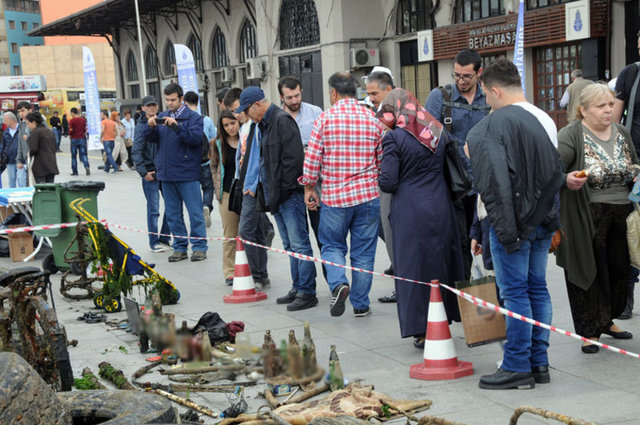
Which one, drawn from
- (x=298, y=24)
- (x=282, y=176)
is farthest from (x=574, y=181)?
(x=298, y=24)

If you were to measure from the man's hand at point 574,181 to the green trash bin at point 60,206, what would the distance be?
5942 mm

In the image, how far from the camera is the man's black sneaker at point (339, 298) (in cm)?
721

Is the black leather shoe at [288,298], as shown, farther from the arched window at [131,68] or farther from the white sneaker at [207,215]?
the arched window at [131,68]

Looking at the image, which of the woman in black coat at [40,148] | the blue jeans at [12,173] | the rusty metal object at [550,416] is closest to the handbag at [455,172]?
the rusty metal object at [550,416]

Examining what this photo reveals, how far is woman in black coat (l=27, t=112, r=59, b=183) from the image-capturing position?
14688 mm

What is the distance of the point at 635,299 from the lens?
7371 millimetres

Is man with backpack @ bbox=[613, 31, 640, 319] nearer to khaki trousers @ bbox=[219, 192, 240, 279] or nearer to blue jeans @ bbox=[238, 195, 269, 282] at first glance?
blue jeans @ bbox=[238, 195, 269, 282]

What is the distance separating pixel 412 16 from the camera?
79.3ft

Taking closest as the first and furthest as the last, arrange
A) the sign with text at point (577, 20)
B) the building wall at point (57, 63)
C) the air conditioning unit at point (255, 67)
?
the sign with text at point (577, 20) < the air conditioning unit at point (255, 67) < the building wall at point (57, 63)

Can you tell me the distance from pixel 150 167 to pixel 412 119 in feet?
19.1

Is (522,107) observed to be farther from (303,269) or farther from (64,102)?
(64,102)

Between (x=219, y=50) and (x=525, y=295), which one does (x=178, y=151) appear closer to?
(x=525, y=295)

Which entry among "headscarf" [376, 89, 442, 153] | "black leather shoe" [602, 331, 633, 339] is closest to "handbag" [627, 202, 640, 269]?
"black leather shoe" [602, 331, 633, 339]

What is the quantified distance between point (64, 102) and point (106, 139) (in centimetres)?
3271
